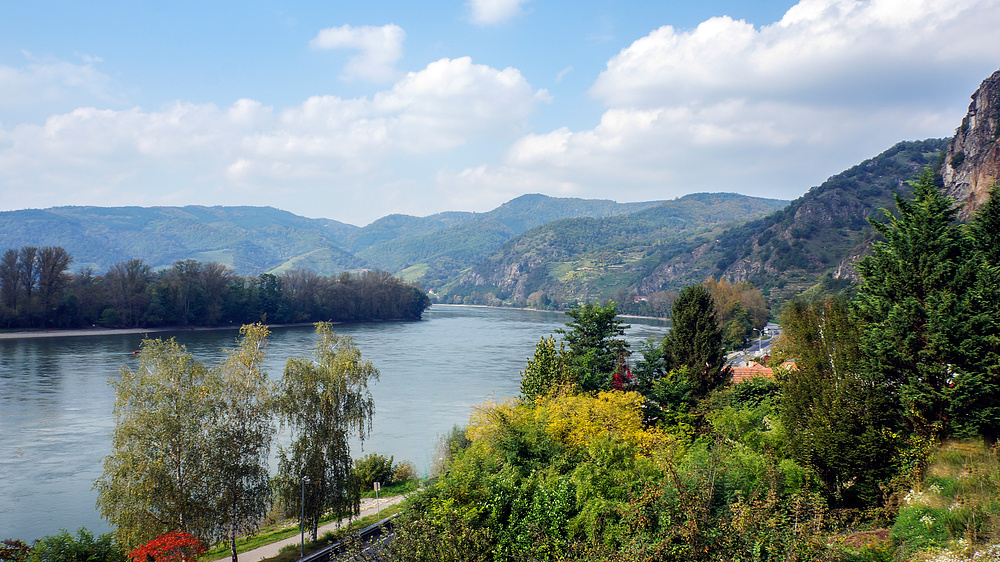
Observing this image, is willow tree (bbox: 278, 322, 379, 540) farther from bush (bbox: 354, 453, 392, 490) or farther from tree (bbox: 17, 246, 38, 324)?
tree (bbox: 17, 246, 38, 324)

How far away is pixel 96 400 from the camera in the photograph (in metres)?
45.4

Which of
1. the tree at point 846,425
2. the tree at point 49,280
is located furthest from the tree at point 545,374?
the tree at point 49,280

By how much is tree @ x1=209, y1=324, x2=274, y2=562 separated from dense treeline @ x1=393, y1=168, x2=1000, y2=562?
342 inches

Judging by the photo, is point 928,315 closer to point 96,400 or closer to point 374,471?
point 374,471

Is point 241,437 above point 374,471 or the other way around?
above

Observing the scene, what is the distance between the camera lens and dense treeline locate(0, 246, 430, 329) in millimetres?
85812

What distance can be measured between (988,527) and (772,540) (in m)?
4.80

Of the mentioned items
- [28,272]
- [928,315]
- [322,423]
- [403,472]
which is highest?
[28,272]

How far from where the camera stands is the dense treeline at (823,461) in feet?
31.9

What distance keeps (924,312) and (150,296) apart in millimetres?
109759

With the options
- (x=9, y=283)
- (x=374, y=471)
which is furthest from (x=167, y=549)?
(x=9, y=283)

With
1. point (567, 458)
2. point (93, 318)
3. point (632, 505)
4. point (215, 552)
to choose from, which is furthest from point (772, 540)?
point (93, 318)

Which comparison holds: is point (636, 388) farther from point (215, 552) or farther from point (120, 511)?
point (120, 511)

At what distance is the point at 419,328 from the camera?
411 feet
